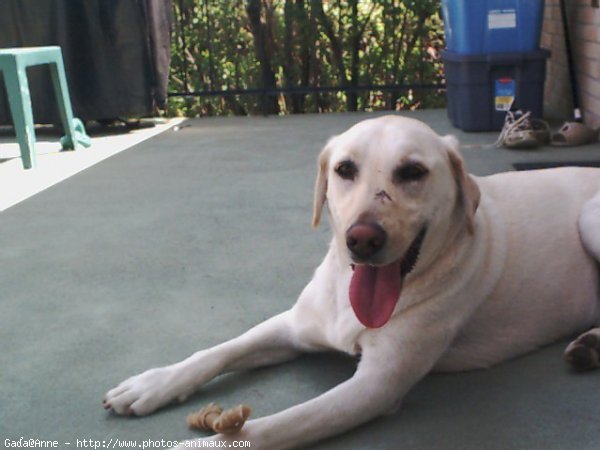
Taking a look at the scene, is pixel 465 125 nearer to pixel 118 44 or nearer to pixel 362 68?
pixel 362 68

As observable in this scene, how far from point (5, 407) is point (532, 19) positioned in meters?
4.15

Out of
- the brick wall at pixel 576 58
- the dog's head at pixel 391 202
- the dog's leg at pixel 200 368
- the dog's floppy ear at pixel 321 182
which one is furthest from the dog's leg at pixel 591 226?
the brick wall at pixel 576 58

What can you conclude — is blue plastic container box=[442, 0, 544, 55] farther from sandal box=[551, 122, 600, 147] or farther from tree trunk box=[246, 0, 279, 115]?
tree trunk box=[246, 0, 279, 115]

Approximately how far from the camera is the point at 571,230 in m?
1.90

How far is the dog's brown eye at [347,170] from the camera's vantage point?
1579 millimetres

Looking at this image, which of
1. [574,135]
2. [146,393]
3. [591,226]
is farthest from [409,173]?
[574,135]

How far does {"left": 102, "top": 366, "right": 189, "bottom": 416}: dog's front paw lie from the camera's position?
1613 millimetres

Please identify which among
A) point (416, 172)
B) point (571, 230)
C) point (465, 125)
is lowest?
point (465, 125)

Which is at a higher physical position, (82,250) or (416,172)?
(416,172)

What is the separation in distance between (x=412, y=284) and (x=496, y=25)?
3562 millimetres

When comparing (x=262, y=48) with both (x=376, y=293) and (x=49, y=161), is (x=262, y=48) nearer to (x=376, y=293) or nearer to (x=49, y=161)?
(x=49, y=161)

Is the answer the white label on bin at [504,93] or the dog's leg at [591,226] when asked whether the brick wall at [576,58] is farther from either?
the dog's leg at [591,226]

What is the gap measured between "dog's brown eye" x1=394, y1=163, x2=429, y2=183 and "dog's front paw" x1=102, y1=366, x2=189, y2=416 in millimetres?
674

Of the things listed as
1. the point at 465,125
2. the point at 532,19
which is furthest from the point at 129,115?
the point at 532,19
